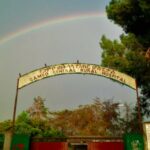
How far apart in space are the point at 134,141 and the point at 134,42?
40.0 ft

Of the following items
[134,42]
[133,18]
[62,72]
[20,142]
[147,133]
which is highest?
[133,18]

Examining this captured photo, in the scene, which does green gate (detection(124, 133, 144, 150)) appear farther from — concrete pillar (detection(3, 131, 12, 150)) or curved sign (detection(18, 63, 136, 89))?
concrete pillar (detection(3, 131, 12, 150))

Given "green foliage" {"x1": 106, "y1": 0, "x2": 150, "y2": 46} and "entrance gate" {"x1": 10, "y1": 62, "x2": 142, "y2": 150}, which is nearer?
"entrance gate" {"x1": 10, "y1": 62, "x2": 142, "y2": 150}

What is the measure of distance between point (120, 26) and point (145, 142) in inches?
500

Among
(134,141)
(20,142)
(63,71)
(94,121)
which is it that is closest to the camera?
(20,142)

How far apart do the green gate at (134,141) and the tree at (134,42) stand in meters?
8.74

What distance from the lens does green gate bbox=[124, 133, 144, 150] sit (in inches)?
460

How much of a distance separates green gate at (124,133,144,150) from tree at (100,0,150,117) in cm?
874

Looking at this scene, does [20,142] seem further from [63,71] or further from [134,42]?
[134,42]

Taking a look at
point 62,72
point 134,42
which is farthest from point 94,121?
point 62,72

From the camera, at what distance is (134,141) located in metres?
11.9

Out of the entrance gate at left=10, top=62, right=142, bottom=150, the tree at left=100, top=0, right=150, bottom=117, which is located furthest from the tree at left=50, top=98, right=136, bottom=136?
the entrance gate at left=10, top=62, right=142, bottom=150

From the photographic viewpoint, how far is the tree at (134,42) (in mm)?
20891

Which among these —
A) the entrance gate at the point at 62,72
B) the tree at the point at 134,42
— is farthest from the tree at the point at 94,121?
the entrance gate at the point at 62,72
